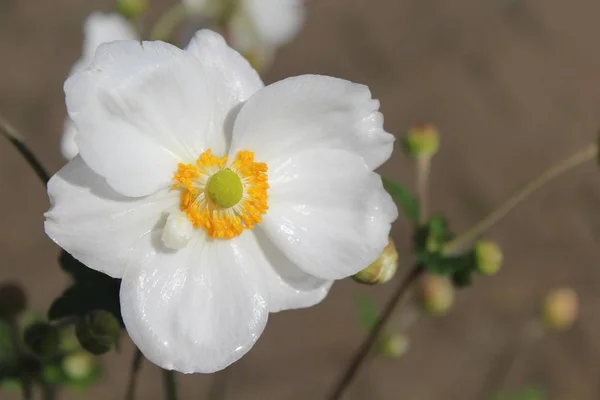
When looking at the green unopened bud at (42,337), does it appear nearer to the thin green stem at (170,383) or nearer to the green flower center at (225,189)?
the thin green stem at (170,383)

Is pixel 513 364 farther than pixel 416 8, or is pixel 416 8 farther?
pixel 416 8

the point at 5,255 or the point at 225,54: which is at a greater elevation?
the point at 225,54

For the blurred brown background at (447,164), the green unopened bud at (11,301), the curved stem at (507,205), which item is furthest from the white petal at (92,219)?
the blurred brown background at (447,164)

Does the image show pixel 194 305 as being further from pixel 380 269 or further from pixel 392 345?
pixel 392 345

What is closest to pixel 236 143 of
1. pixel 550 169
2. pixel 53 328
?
pixel 53 328

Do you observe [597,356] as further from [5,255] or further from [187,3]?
[5,255]
